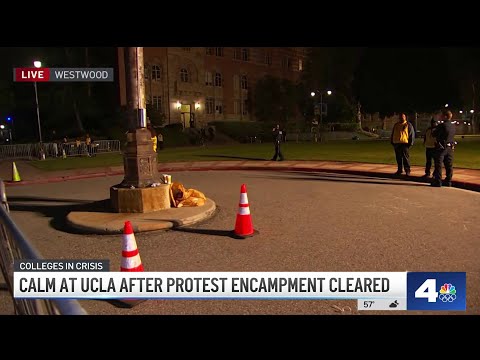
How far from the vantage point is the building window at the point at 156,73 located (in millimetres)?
41125

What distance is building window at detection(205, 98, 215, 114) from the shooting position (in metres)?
47.7

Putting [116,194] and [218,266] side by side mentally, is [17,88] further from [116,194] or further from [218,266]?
[218,266]

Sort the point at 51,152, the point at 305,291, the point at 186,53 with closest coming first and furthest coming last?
1. the point at 305,291
2. the point at 51,152
3. the point at 186,53

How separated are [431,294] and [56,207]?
8.03m

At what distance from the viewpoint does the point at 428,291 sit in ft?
11.7

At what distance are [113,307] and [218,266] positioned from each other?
1399mm

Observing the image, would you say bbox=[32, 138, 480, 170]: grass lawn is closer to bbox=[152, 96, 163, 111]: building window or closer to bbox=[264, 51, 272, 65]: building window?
bbox=[152, 96, 163, 111]: building window

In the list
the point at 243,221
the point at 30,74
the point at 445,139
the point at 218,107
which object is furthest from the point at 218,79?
the point at 243,221

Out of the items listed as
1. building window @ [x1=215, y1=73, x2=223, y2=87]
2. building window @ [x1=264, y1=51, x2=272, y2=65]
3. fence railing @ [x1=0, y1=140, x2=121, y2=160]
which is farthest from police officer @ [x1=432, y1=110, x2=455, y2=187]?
building window @ [x1=264, y1=51, x2=272, y2=65]

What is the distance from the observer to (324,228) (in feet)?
21.4

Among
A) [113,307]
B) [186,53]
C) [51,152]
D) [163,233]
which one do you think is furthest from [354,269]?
[186,53]

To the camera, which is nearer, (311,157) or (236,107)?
(311,157)

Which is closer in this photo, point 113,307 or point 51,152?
point 113,307

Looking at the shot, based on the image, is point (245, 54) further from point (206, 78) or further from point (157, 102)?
point (157, 102)
